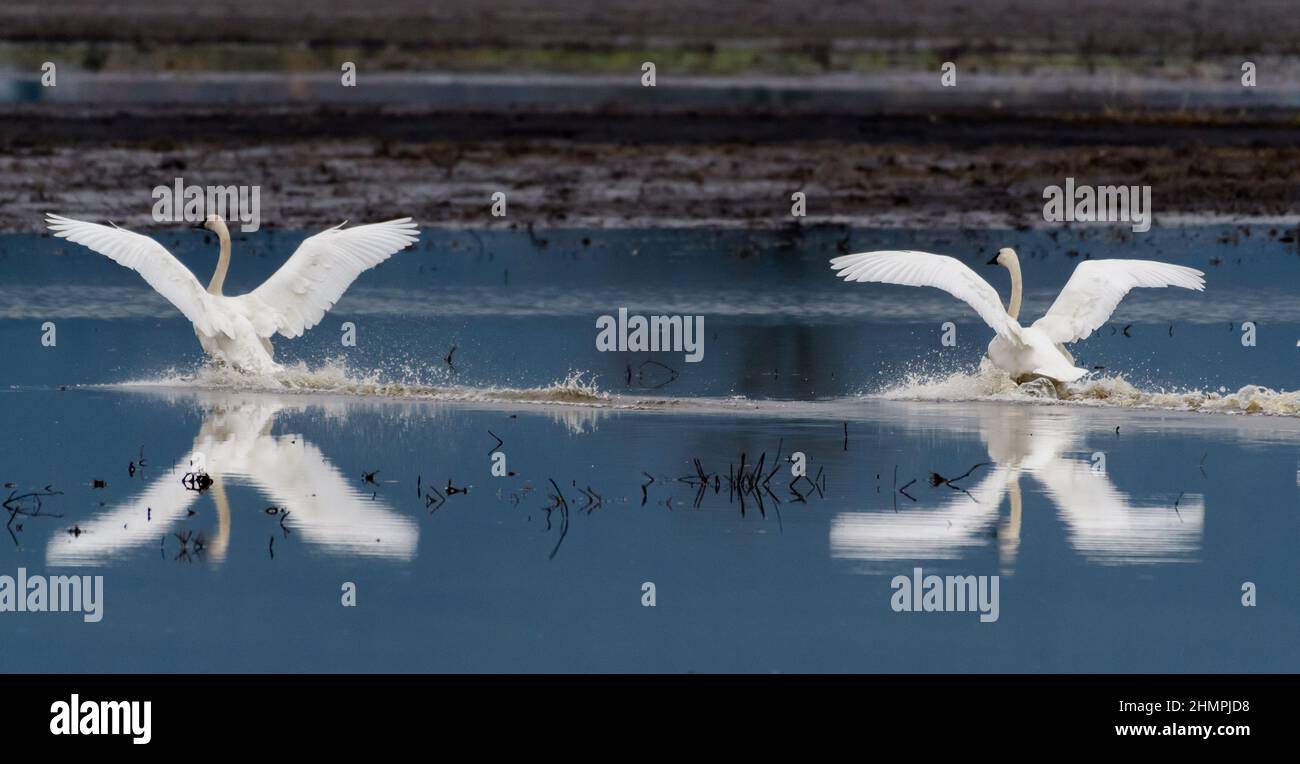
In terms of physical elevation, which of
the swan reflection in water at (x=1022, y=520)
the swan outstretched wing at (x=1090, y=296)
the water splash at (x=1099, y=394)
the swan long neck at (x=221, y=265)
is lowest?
the swan reflection in water at (x=1022, y=520)

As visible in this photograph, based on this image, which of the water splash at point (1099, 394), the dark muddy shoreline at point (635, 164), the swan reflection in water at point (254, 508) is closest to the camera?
the swan reflection in water at point (254, 508)

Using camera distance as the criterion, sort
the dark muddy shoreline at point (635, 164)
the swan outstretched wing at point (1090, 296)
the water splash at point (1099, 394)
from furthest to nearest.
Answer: the dark muddy shoreline at point (635, 164)
the swan outstretched wing at point (1090, 296)
the water splash at point (1099, 394)

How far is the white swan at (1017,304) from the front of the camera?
14.7 meters

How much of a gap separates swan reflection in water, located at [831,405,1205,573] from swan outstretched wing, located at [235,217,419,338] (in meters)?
5.27

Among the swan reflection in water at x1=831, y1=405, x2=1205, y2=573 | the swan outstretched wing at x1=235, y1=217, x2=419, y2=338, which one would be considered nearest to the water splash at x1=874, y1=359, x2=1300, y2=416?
the swan reflection in water at x1=831, y1=405, x2=1205, y2=573

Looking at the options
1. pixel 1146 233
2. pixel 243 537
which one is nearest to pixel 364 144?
pixel 1146 233

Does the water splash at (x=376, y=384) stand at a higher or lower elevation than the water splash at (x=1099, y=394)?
higher

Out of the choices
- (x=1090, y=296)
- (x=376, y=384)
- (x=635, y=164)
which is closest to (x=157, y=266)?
(x=376, y=384)

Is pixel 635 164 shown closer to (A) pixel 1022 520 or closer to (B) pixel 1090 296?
(B) pixel 1090 296

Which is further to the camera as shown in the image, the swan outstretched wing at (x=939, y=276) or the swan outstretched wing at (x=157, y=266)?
the swan outstretched wing at (x=157, y=266)

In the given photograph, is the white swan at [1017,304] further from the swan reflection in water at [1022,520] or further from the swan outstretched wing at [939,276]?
the swan reflection in water at [1022,520]

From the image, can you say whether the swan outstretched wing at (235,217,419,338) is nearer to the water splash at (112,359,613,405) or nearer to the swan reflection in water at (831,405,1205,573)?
the water splash at (112,359,613,405)

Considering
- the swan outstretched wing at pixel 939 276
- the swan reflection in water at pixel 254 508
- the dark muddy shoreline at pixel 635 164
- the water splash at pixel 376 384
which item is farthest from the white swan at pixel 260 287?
the dark muddy shoreline at pixel 635 164

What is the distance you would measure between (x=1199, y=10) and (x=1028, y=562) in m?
89.0
